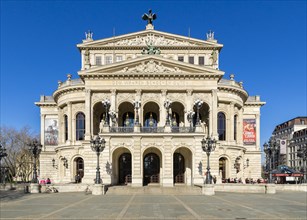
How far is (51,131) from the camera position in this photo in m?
66.4

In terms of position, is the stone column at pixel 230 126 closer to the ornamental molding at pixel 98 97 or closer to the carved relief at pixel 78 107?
the ornamental molding at pixel 98 97

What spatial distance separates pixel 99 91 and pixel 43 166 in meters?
21.2

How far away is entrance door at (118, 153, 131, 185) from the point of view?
167 feet

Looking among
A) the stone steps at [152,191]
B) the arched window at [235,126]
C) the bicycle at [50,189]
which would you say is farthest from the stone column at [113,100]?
the arched window at [235,126]

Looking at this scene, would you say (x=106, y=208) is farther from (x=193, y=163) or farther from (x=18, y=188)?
(x=18, y=188)

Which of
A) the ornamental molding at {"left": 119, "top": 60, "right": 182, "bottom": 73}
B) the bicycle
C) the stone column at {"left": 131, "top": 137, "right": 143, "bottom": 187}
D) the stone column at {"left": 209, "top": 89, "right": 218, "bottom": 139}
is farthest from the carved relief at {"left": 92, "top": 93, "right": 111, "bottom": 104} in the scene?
the bicycle

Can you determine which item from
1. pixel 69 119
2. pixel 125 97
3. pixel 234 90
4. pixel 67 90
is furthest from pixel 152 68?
pixel 69 119

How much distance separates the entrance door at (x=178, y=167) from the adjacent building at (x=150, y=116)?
0.43 ft

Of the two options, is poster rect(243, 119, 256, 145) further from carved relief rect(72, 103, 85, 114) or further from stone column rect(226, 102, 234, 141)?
carved relief rect(72, 103, 85, 114)

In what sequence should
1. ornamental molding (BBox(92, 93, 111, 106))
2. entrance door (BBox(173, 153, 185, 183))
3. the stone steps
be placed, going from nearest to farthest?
the stone steps, entrance door (BBox(173, 153, 185, 183)), ornamental molding (BBox(92, 93, 111, 106))

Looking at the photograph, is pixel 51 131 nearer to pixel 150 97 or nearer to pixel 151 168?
pixel 150 97

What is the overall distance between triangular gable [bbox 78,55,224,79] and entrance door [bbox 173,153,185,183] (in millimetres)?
11353

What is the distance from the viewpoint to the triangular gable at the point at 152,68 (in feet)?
174

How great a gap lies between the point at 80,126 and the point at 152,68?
53.1 ft
